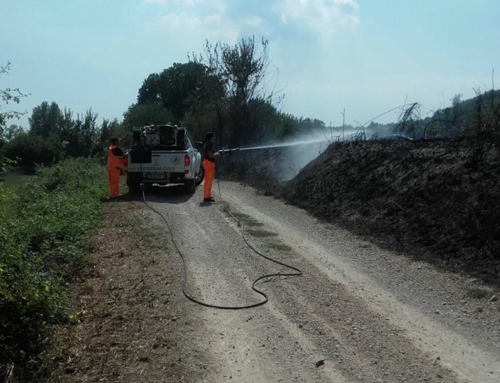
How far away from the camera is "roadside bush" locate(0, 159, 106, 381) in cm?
650

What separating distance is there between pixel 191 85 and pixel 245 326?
59359 mm

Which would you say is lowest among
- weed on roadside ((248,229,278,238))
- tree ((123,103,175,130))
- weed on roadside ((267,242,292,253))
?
weed on roadside ((267,242,292,253))

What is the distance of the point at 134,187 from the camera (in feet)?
A: 62.5

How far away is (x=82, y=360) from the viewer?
A: 254 inches

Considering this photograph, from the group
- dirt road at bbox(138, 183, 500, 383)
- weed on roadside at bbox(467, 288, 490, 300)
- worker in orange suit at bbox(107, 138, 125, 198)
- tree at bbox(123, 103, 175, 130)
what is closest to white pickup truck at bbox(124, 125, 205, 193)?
worker in orange suit at bbox(107, 138, 125, 198)

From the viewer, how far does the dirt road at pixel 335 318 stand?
5.87 metres

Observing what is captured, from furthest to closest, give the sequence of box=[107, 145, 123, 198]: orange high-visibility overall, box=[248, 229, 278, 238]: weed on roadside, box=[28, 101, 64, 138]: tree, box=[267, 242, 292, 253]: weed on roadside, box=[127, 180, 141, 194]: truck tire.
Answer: box=[28, 101, 64, 138]: tree < box=[127, 180, 141, 194]: truck tire < box=[107, 145, 123, 198]: orange high-visibility overall < box=[248, 229, 278, 238]: weed on roadside < box=[267, 242, 292, 253]: weed on roadside

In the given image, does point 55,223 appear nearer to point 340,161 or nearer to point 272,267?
point 272,267

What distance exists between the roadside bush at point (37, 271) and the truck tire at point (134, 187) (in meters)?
1.42

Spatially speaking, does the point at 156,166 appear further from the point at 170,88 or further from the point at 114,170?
the point at 170,88

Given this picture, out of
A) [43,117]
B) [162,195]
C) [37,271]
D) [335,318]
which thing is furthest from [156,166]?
[43,117]

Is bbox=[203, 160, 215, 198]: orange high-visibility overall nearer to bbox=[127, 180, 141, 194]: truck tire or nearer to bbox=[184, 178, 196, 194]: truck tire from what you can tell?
bbox=[184, 178, 196, 194]: truck tire

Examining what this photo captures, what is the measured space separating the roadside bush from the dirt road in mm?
1679

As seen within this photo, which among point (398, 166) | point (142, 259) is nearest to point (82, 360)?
point (142, 259)
